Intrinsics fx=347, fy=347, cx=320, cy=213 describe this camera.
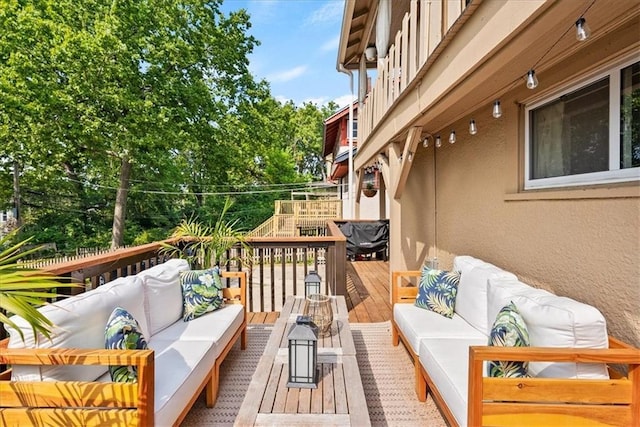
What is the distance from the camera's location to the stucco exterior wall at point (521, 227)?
192cm

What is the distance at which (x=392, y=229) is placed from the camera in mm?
4379

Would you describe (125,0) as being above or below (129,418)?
above

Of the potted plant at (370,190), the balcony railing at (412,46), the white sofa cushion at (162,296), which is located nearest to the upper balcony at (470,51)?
the balcony railing at (412,46)

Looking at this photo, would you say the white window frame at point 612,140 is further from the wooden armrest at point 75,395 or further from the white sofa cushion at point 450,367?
the wooden armrest at point 75,395

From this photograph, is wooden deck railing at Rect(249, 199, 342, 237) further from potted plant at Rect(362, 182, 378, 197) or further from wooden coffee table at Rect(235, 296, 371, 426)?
wooden coffee table at Rect(235, 296, 371, 426)

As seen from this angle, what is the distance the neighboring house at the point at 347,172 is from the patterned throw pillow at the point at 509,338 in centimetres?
500

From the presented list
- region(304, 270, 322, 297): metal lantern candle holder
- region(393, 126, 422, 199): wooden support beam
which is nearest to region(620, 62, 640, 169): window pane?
region(393, 126, 422, 199): wooden support beam

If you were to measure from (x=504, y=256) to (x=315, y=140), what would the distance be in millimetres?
24521

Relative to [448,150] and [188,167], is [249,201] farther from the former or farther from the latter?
[448,150]

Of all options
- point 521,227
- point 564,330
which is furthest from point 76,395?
point 521,227

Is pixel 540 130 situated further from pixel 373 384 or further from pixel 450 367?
pixel 373 384

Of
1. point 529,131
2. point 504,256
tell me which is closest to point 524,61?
point 529,131

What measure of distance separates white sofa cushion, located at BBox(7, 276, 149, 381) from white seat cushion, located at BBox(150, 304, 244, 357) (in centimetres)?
45

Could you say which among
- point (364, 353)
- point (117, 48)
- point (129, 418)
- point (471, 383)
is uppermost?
point (117, 48)
